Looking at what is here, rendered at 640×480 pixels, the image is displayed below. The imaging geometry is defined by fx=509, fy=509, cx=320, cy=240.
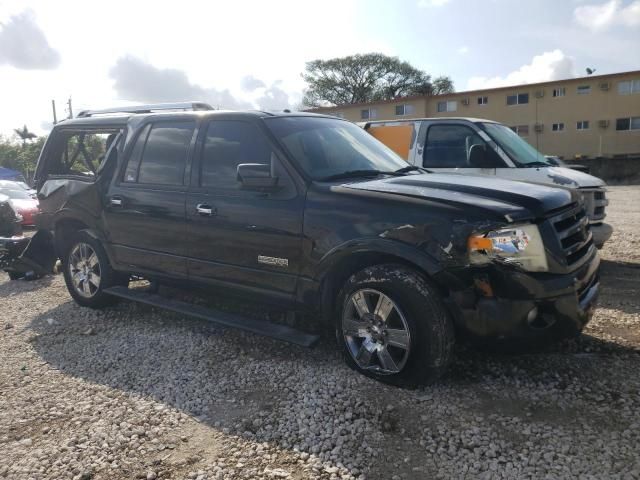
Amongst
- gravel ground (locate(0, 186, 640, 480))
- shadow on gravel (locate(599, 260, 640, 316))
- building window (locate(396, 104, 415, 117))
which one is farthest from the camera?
building window (locate(396, 104, 415, 117))

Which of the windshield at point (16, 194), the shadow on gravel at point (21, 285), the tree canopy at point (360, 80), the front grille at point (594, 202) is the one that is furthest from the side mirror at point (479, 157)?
the tree canopy at point (360, 80)

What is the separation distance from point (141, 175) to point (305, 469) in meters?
3.16

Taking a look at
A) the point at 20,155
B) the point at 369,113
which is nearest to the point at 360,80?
the point at 369,113

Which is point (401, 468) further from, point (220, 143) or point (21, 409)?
point (220, 143)

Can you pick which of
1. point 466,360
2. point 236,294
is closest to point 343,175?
point 236,294

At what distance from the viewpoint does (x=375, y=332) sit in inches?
135

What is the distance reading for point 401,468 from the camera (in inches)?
103

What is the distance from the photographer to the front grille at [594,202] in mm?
6145

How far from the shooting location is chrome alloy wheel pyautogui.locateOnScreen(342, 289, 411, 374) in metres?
3.33

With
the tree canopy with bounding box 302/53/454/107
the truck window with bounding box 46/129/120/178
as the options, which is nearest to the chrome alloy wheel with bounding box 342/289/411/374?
the truck window with bounding box 46/129/120/178

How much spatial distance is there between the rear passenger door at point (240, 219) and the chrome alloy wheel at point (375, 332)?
54 cm

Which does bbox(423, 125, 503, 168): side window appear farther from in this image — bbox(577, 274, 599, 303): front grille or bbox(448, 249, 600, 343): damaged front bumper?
bbox(448, 249, 600, 343): damaged front bumper

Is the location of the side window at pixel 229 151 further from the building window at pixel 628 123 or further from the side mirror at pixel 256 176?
the building window at pixel 628 123

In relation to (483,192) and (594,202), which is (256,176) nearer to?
(483,192)
